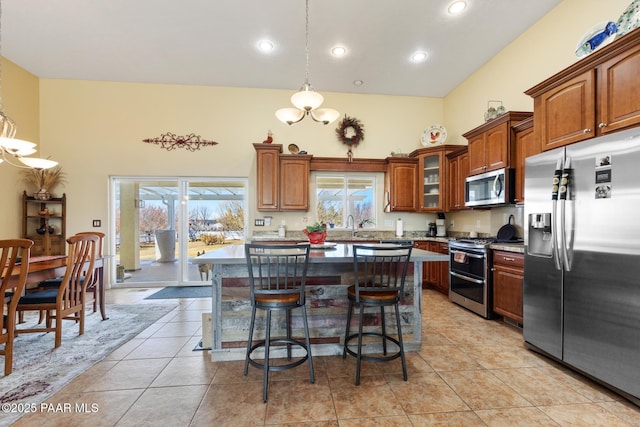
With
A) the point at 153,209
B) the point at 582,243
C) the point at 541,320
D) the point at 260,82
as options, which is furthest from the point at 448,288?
the point at 153,209

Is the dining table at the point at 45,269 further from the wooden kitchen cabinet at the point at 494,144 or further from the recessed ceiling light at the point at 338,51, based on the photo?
the wooden kitchen cabinet at the point at 494,144

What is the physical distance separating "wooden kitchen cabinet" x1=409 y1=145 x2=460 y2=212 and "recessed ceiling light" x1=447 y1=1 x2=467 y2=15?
2061 millimetres

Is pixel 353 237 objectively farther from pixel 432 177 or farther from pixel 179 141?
pixel 179 141

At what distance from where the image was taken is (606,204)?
198 cm

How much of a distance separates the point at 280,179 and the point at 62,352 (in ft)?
11.5

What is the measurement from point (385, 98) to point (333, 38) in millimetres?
2098

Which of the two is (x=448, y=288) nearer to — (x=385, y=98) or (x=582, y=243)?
(x=582, y=243)

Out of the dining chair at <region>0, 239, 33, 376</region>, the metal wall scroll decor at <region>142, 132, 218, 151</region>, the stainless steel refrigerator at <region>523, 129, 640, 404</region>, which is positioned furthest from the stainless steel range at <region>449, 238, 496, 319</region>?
the metal wall scroll decor at <region>142, 132, 218, 151</region>

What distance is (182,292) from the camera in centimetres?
488

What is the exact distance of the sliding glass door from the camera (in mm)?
5305

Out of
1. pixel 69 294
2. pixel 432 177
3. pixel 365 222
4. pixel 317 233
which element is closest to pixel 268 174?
pixel 365 222

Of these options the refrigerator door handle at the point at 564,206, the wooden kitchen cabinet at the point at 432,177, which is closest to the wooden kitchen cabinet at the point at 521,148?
the refrigerator door handle at the point at 564,206

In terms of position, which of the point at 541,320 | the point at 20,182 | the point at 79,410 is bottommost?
the point at 79,410

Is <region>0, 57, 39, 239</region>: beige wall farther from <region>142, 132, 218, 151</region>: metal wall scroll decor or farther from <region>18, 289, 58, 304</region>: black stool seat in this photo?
<region>18, 289, 58, 304</region>: black stool seat
